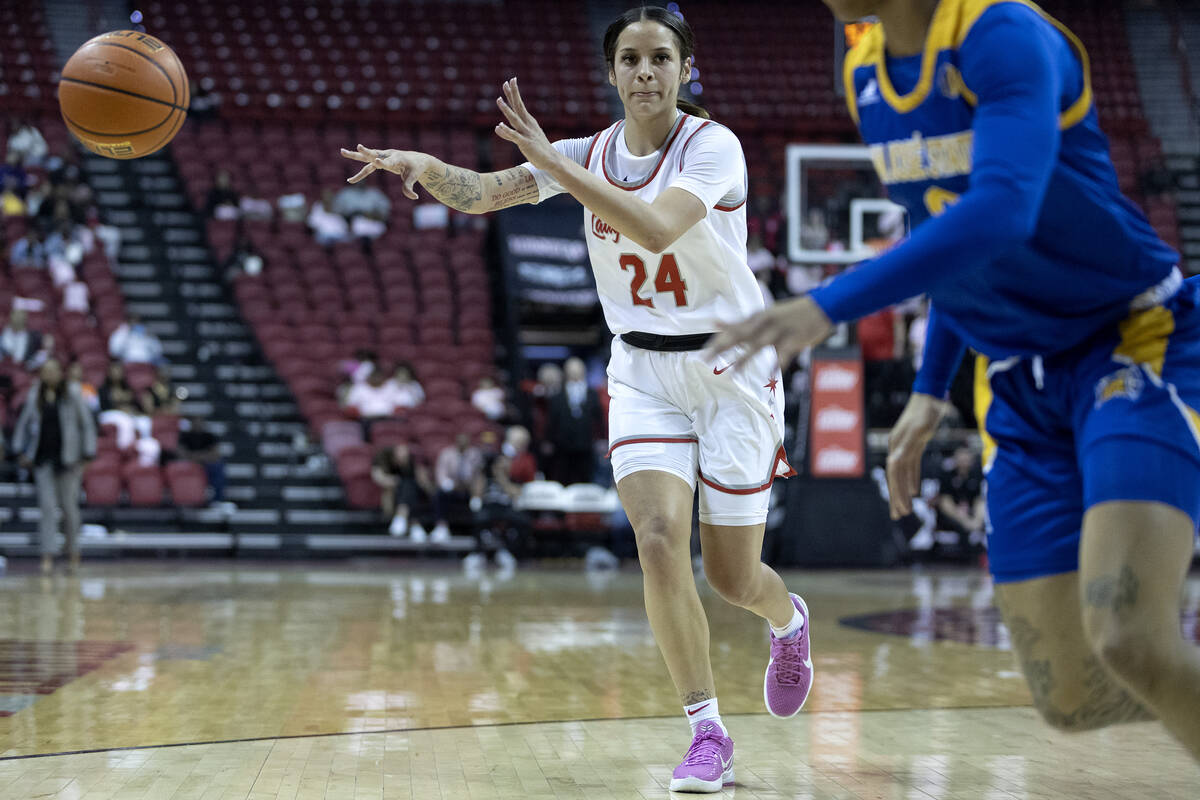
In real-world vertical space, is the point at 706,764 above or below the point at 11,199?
below

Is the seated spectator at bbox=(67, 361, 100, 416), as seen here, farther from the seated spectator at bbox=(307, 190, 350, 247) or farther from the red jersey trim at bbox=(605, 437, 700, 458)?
the red jersey trim at bbox=(605, 437, 700, 458)

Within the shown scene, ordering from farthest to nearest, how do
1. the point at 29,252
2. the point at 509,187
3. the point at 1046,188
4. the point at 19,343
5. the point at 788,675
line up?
the point at 29,252 → the point at 19,343 → the point at 788,675 → the point at 509,187 → the point at 1046,188

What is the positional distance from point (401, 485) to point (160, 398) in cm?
282

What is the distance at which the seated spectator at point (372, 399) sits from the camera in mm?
13867

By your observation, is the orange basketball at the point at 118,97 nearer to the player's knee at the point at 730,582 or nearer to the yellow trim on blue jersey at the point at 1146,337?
the player's knee at the point at 730,582

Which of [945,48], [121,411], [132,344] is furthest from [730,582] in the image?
[132,344]

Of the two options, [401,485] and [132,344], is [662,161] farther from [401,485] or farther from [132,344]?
[132,344]

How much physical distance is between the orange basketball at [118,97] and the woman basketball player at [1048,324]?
11.4ft

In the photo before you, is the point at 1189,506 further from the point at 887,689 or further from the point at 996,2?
the point at 887,689

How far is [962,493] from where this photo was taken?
515 inches

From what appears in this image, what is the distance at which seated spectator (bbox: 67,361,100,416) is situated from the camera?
37.6 feet

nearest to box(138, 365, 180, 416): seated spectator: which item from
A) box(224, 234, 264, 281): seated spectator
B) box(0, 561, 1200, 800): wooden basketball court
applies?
box(224, 234, 264, 281): seated spectator

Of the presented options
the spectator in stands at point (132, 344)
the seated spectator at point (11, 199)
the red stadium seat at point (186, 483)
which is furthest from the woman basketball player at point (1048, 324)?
the seated spectator at point (11, 199)

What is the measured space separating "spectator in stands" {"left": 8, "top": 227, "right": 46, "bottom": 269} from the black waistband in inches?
523
